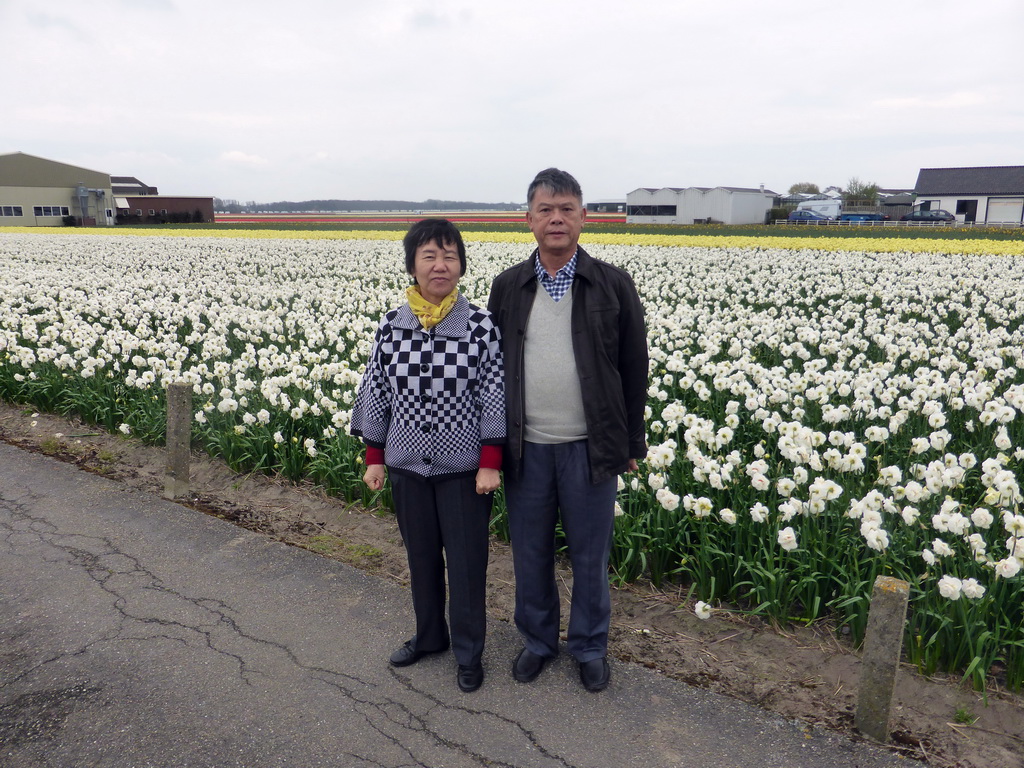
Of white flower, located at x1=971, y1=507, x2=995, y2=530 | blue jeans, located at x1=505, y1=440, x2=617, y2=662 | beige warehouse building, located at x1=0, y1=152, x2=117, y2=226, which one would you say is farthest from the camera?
beige warehouse building, located at x1=0, y1=152, x2=117, y2=226

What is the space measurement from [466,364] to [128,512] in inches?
146

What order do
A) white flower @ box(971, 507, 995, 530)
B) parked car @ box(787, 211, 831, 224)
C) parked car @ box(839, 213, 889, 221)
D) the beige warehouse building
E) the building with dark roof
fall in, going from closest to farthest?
white flower @ box(971, 507, 995, 530) → parked car @ box(787, 211, 831, 224) → parked car @ box(839, 213, 889, 221) → the beige warehouse building → the building with dark roof

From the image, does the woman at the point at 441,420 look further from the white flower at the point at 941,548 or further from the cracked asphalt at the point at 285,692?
the white flower at the point at 941,548

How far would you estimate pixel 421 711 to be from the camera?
341 centimetres

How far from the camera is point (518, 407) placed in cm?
340

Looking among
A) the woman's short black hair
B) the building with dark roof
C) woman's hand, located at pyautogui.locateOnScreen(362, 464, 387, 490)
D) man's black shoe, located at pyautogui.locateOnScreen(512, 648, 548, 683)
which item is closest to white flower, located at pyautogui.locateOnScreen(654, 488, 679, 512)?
man's black shoe, located at pyautogui.locateOnScreen(512, 648, 548, 683)

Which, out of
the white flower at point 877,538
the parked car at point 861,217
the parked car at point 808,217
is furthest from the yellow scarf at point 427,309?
the parked car at point 861,217

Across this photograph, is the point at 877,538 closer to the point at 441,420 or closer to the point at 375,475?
the point at 441,420

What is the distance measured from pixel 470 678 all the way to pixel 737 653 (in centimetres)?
137

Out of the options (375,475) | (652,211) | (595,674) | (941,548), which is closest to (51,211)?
(652,211)

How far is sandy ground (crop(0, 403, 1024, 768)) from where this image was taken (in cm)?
325

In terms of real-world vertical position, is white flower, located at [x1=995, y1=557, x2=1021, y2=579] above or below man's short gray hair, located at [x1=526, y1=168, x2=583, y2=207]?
below

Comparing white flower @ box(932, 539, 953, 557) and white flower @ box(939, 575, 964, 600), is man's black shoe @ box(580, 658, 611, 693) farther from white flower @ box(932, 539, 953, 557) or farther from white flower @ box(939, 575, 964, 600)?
white flower @ box(932, 539, 953, 557)

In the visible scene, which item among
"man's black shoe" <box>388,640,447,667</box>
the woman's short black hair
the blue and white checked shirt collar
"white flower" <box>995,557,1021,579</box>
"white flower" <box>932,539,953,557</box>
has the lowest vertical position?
"man's black shoe" <box>388,640,447,667</box>
